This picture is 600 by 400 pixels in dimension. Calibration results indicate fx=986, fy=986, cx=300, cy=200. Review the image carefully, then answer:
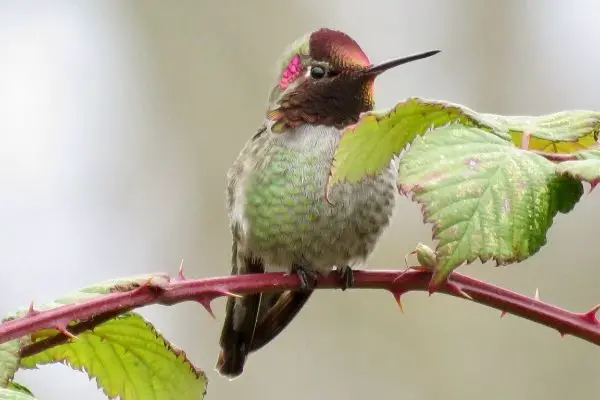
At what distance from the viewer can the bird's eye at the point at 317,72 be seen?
6.88ft

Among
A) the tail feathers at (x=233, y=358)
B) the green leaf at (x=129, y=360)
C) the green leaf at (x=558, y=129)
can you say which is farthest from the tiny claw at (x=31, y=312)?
the tail feathers at (x=233, y=358)

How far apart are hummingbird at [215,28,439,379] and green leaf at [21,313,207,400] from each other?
752 millimetres

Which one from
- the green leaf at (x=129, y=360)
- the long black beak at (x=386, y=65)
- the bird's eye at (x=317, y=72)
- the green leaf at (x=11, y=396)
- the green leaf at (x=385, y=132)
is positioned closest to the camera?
the green leaf at (x=11, y=396)

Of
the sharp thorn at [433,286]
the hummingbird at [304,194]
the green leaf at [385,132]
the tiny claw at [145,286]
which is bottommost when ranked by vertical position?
the hummingbird at [304,194]

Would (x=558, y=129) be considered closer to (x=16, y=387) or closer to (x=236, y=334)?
(x=16, y=387)

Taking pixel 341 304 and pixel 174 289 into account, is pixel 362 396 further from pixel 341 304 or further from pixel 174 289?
pixel 174 289

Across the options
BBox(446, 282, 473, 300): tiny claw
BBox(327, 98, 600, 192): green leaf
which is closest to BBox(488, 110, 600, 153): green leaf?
BBox(327, 98, 600, 192): green leaf

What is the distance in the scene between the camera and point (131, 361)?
46.8 inches

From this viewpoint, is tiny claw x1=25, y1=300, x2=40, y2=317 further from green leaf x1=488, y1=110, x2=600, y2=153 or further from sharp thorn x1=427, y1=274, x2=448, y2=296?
green leaf x1=488, y1=110, x2=600, y2=153

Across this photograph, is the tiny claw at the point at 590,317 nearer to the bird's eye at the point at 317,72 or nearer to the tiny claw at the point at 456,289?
the tiny claw at the point at 456,289

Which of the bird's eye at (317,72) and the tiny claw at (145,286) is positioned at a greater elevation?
the bird's eye at (317,72)

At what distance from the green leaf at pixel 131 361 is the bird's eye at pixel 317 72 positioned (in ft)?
3.43

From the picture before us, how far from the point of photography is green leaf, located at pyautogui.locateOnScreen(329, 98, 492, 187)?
95cm

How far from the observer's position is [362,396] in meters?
5.60
